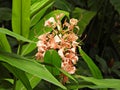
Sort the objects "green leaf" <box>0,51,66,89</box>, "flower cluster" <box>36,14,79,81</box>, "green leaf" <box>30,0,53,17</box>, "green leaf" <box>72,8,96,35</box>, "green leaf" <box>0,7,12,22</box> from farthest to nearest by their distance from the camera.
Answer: "green leaf" <box>72,8,96,35</box>, "green leaf" <box>0,7,12,22</box>, "green leaf" <box>30,0,53,17</box>, "flower cluster" <box>36,14,79,81</box>, "green leaf" <box>0,51,66,89</box>

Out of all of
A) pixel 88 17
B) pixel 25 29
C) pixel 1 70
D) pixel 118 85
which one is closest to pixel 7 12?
pixel 88 17

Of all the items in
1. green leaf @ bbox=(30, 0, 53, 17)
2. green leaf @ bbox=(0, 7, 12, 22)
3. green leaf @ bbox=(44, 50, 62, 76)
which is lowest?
green leaf @ bbox=(0, 7, 12, 22)

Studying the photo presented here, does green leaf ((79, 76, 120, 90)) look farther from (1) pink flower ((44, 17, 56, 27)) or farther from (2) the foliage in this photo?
(1) pink flower ((44, 17, 56, 27))

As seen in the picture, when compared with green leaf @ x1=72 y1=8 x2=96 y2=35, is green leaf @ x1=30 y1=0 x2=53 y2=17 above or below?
above

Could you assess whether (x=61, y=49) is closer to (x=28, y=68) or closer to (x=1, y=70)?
(x=28, y=68)

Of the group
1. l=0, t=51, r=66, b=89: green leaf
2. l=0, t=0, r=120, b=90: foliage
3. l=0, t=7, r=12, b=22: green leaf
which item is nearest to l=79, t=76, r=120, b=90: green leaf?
l=0, t=0, r=120, b=90: foliage

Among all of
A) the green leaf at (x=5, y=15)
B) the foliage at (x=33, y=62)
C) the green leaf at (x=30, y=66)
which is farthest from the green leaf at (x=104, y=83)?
the green leaf at (x=5, y=15)
